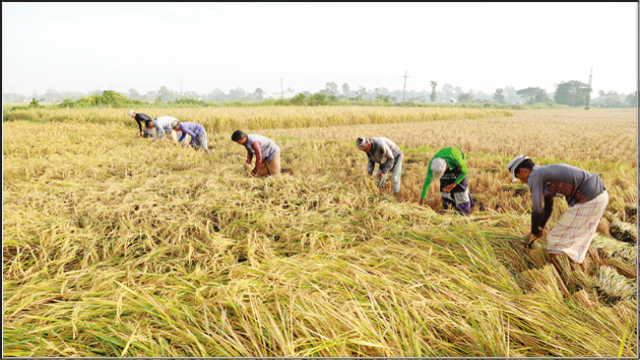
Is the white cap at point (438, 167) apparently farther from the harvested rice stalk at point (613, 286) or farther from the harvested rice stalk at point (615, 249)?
the harvested rice stalk at point (613, 286)

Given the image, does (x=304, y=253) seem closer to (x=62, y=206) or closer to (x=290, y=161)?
(x=62, y=206)

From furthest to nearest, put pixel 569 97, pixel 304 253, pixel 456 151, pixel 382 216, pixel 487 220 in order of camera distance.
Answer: pixel 569 97 < pixel 456 151 < pixel 382 216 < pixel 487 220 < pixel 304 253

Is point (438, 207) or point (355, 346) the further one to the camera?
point (438, 207)

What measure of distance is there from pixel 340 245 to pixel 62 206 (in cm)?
351

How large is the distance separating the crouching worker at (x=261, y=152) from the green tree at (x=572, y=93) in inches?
3305

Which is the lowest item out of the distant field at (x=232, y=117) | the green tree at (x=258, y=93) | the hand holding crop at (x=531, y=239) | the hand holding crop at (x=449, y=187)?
the hand holding crop at (x=531, y=239)

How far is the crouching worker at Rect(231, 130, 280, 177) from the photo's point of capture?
188 inches

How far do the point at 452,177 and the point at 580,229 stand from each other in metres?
1.75

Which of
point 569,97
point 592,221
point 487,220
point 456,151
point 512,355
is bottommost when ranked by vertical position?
point 512,355

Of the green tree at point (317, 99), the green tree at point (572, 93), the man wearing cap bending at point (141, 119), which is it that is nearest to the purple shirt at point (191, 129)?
the man wearing cap bending at point (141, 119)

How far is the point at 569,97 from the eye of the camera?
6644cm

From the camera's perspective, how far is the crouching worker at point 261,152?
4777mm

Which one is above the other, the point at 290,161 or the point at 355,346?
the point at 290,161

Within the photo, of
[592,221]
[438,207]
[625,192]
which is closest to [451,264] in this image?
[592,221]
